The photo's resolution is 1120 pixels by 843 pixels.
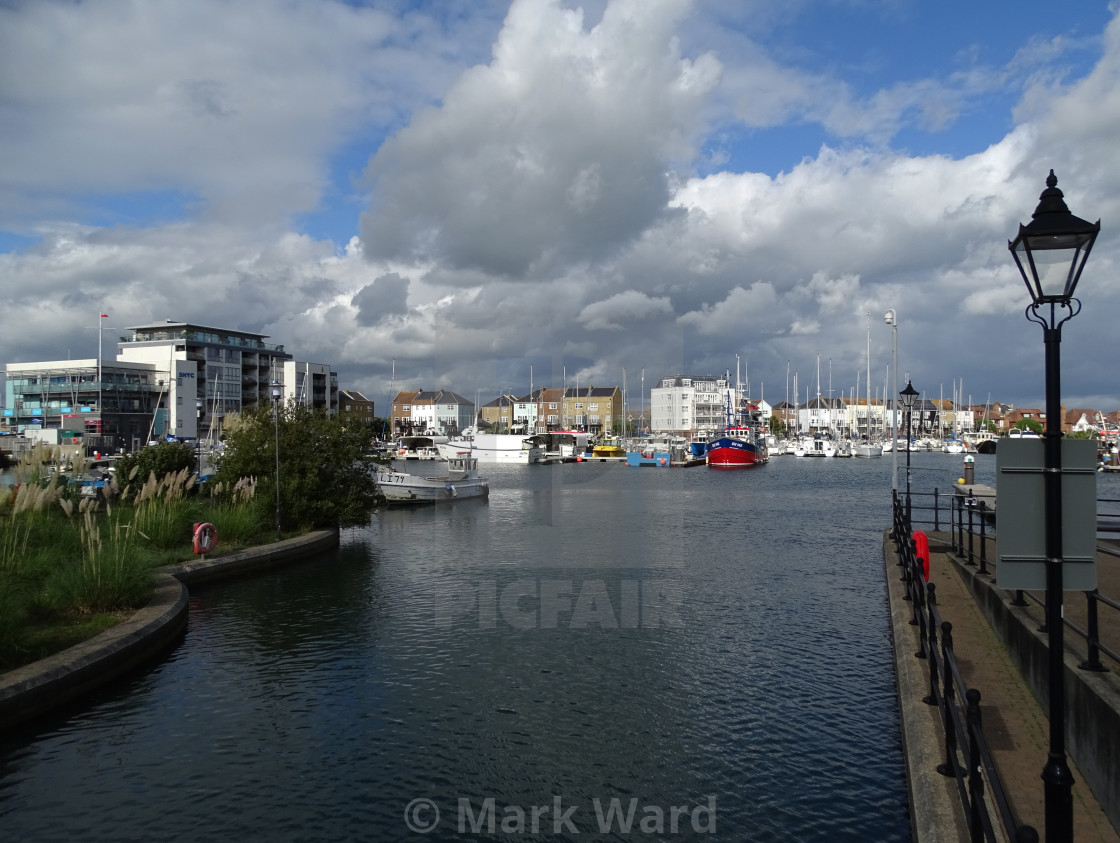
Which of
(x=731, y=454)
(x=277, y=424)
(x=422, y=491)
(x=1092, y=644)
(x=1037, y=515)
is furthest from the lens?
(x=731, y=454)

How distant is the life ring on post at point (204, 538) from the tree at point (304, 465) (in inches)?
198

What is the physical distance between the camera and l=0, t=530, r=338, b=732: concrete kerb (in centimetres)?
1000

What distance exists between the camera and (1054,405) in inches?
184

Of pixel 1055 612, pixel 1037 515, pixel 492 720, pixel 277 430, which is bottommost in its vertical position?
pixel 492 720

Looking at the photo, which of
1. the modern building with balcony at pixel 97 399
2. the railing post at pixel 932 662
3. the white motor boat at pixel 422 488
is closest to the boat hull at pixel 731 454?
the white motor boat at pixel 422 488

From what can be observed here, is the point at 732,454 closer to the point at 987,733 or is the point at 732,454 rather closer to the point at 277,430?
the point at 277,430

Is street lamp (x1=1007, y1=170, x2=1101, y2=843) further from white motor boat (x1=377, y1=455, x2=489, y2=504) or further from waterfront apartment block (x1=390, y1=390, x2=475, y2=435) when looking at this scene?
waterfront apartment block (x1=390, y1=390, x2=475, y2=435)

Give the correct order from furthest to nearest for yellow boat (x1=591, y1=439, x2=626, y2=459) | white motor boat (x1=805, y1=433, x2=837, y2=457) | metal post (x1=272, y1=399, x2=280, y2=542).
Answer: white motor boat (x1=805, y1=433, x2=837, y2=457)
yellow boat (x1=591, y1=439, x2=626, y2=459)
metal post (x1=272, y1=399, x2=280, y2=542)

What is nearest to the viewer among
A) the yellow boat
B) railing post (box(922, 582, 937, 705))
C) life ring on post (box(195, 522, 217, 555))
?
railing post (box(922, 582, 937, 705))

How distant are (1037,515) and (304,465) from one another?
78.8 feet

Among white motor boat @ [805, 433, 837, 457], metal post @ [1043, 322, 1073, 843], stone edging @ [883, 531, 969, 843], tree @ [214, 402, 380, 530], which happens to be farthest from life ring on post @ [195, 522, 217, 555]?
white motor boat @ [805, 433, 837, 457]

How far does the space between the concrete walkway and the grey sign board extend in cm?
212

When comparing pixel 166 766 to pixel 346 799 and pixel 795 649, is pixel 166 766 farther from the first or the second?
pixel 795 649

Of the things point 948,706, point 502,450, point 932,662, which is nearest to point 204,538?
point 932,662
